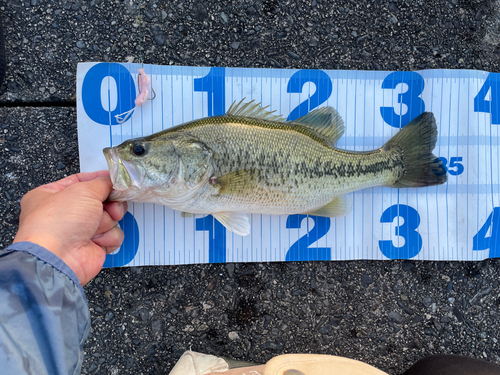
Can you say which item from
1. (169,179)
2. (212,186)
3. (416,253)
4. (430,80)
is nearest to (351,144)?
(430,80)

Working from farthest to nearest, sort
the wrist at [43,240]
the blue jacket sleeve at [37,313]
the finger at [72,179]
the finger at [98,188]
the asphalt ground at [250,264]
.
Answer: the asphalt ground at [250,264] < the finger at [72,179] < the finger at [98,188] < the wrist at [43,240] < the blue jacket sleeve at [37,313]

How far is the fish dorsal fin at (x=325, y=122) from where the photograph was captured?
1967 mm

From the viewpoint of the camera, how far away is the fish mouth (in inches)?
63.2

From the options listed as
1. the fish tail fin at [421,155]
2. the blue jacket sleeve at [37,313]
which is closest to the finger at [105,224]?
the blue jacket sleeve at [37,313]

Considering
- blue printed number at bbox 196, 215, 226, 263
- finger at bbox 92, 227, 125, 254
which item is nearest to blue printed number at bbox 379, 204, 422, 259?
blue printed number at bbox 196, 215, 226, 263

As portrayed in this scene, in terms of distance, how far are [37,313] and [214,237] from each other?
1093mm

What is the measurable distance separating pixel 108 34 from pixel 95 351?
218cm

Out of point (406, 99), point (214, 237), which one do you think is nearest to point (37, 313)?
point (214, 237)

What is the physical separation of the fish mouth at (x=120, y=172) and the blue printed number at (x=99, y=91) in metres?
0.54

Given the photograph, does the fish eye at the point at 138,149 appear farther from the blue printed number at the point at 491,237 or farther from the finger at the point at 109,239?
the blue printed number at the point at 491,237

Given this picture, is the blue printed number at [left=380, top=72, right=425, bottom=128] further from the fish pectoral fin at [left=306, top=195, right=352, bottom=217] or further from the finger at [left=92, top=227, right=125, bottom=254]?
the finger at [left=92, top=227, right=125, bottom=254]

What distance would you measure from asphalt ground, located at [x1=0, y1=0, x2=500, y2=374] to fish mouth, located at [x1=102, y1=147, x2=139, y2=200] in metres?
0.64

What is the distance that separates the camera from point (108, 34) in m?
2.08

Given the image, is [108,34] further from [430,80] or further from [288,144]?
[430,80]
